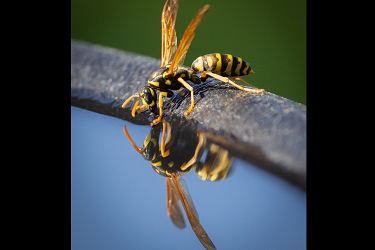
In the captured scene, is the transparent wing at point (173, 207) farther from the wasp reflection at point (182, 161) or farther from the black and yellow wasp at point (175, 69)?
the black and yellow wasp at point (175, 69)

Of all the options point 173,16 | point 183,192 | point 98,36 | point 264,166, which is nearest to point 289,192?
point 264,166

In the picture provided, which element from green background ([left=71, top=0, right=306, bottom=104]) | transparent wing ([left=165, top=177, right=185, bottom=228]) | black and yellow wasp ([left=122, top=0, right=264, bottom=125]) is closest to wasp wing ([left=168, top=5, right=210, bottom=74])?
black and yellow wasp ([left=122, top=0, right=264, bottom=125])

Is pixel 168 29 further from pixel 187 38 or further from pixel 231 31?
pixel 231 31

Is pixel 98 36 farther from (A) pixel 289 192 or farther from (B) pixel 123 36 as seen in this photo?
(A) pixel 289 192

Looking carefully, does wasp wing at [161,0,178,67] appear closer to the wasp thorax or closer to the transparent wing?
the wasp thorax

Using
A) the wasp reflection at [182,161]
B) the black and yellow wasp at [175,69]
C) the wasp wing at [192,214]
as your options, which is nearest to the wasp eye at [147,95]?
the black and yellow wasp at [175,69]
